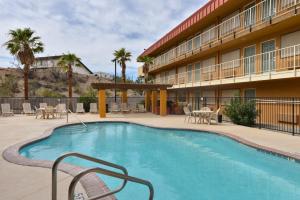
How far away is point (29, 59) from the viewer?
935 inches

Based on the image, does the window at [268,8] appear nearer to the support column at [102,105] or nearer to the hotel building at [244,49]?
the hotel building at [244,49]

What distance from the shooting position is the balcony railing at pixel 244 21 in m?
14.4

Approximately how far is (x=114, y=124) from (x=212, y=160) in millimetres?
10041

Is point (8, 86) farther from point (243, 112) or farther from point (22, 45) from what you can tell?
point (243, 112)

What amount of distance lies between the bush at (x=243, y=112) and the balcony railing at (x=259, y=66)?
1982mm

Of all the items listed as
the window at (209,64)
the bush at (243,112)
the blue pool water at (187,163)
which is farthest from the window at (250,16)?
the blue pool water at (187,163)

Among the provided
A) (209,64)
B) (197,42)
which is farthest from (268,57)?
(197,42)

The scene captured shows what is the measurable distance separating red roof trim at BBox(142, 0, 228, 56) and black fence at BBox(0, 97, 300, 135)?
714cm

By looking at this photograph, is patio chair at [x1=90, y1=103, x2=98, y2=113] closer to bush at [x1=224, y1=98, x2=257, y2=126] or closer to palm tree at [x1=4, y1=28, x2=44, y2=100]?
palm tree at [x1=4, y1=28, x2=44, y2=100]

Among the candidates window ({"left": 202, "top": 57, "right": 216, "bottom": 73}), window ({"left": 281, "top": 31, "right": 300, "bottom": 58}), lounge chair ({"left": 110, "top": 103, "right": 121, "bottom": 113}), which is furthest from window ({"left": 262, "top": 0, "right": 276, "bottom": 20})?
lounge chair ({"left": 110, "top": 103, "right": 121, "bottom": 113})

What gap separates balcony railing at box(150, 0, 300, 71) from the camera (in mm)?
14422

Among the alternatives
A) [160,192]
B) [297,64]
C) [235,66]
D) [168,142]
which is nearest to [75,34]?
[235,66]

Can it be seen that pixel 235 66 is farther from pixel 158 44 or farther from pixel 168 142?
pixel 158 44

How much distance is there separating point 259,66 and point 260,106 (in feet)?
8.73
